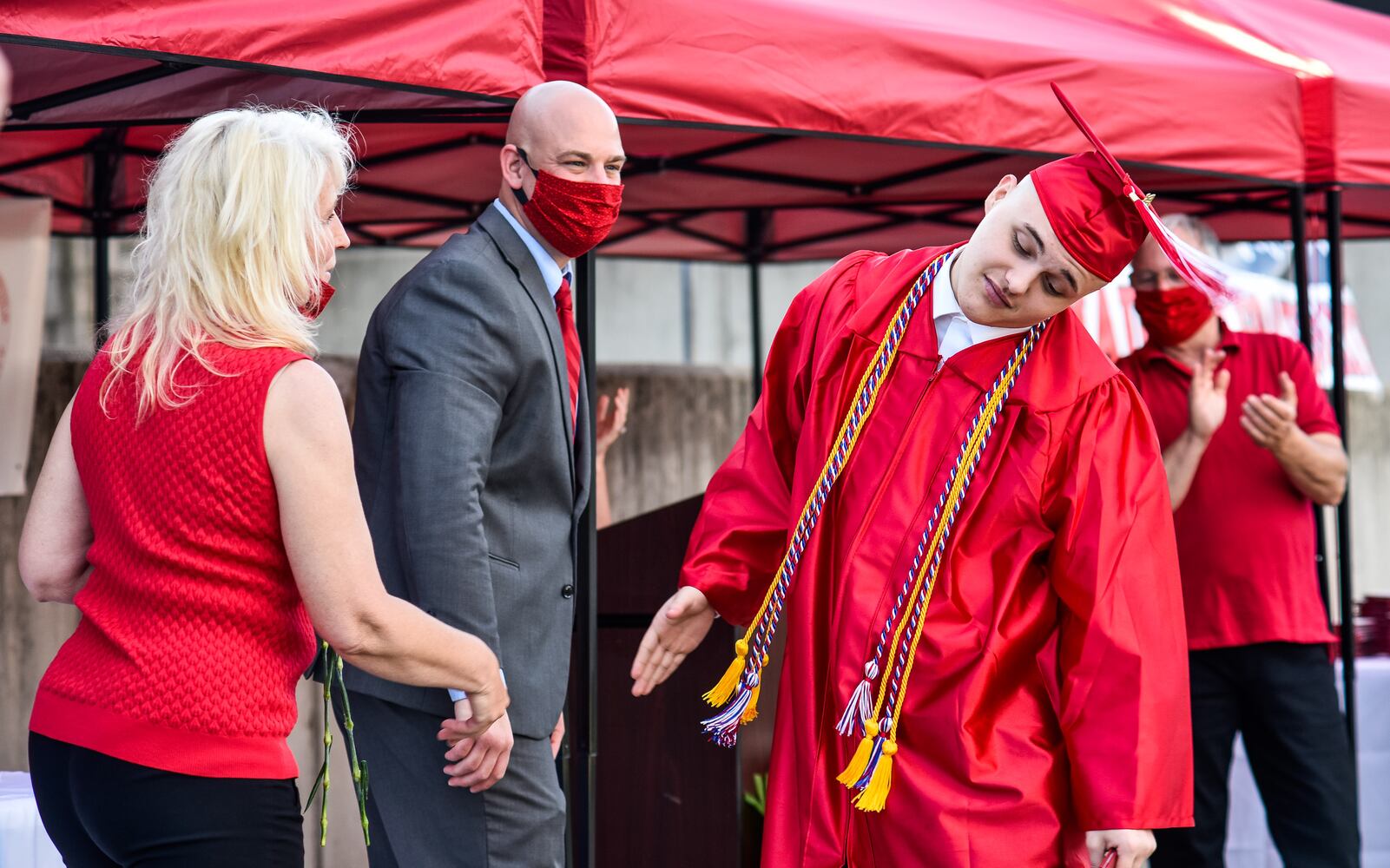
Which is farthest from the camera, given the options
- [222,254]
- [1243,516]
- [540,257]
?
[1243,516]

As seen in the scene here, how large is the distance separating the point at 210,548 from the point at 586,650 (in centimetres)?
171

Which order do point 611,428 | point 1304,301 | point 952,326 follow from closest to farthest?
point 952,326 → point 1304,301 → point 611,428

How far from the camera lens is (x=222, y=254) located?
1.86 metres

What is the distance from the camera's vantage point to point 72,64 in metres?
3.25

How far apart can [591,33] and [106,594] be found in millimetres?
1725

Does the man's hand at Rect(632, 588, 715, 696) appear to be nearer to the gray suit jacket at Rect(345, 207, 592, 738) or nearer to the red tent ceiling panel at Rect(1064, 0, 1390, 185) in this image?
the gray suit jacket at Rect(345, 207, 592, 738)

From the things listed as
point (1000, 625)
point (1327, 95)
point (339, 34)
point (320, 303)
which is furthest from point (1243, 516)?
point (320, 303)

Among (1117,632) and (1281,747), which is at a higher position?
(1117,632)

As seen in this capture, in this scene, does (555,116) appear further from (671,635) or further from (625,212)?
(625,212)

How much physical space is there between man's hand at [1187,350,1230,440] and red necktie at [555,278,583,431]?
1789 mm

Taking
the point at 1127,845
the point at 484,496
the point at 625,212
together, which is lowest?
the point at 1127,845

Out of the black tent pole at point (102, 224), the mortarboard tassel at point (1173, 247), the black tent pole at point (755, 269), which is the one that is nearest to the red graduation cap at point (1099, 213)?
the mortarboard tassel at point (1173, 247)

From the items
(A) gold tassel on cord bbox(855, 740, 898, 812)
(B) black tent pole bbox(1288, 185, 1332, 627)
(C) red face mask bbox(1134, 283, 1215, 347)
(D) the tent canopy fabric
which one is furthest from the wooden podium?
(B) black tent pole bbox(1288, 185, 1332, 627)

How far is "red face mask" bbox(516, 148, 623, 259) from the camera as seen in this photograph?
268 cm
